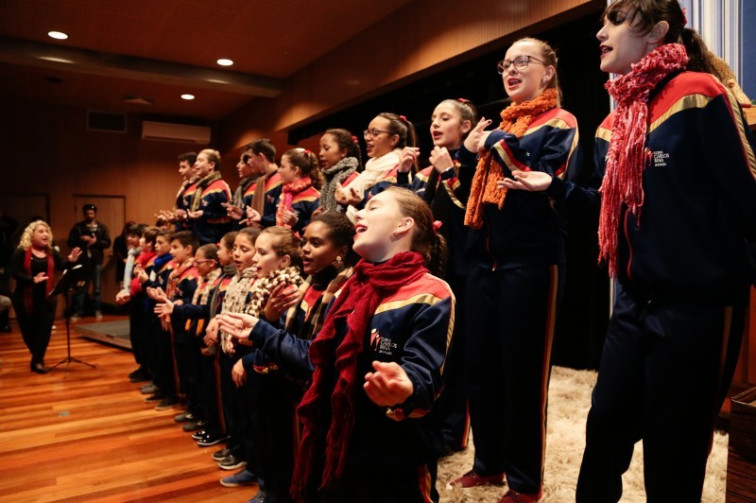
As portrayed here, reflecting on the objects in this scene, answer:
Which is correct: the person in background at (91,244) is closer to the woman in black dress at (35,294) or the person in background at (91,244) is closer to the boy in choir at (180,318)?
the woman in black dress at (35,294)

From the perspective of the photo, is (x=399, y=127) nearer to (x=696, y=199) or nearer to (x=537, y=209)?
(x=537, y=209)

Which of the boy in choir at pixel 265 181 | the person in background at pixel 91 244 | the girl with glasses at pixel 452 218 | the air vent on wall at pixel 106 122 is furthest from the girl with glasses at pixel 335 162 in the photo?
the air vent on wall at pixel 106 122

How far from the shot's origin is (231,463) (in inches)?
107

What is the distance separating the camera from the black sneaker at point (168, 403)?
12.4ft

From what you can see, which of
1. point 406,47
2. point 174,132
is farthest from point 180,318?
point 174,132

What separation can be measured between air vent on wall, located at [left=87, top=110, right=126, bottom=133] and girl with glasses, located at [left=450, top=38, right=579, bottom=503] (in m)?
8.77

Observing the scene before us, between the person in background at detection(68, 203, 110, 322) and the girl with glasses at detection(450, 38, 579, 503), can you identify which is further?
the person in background at detection(68, 203, 110, 322)

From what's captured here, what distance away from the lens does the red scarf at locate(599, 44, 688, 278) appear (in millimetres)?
1267

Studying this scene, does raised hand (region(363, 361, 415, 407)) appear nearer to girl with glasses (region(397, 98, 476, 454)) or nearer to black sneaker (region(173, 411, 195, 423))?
girl with glasses (region(397, 98, 476, 454))

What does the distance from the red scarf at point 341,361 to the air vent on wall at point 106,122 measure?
9.03 m

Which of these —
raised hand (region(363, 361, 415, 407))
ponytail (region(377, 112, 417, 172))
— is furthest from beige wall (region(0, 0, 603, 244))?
raised hand (region(363, 361, 415, 407))

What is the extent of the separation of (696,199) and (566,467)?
1.44 meters

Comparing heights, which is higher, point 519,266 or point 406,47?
point 406,47

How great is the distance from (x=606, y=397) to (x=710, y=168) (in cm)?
56
